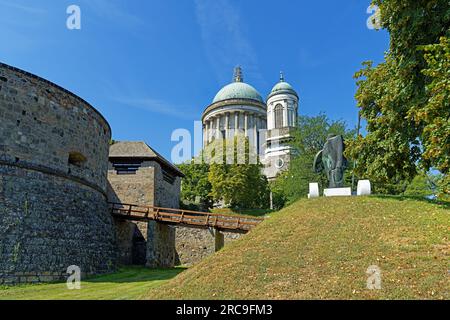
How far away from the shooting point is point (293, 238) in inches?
497

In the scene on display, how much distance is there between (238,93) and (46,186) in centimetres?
5655

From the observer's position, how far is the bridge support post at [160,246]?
896 inches

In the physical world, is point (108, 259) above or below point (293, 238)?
below

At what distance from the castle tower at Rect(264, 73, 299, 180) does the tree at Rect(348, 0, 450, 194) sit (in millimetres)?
43160

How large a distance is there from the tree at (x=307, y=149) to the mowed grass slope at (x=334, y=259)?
17.8 meters

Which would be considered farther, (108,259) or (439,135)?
(108,259)

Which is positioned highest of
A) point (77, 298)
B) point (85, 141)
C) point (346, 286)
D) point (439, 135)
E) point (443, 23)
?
point (443, 23)

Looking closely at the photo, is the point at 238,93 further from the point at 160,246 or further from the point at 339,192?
the point at 339,192

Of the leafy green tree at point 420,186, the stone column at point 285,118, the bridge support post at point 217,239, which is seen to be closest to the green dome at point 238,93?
the stone column at point 285,118

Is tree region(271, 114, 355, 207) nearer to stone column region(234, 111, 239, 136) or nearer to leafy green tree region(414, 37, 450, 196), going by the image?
leafy green tree region(414, 37, 450, 196)

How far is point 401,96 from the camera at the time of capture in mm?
13859
